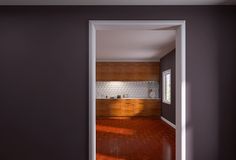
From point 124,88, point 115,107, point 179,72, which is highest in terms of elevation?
point 179,72

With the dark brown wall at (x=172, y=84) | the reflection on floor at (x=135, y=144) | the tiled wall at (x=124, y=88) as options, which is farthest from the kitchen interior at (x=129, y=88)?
the reflection on floor at (x=135, y=144)

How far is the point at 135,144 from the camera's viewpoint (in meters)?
5.64

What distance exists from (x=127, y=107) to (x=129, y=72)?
1.66 metres

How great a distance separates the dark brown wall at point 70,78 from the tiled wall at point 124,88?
7.97 m

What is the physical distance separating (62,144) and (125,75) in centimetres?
780

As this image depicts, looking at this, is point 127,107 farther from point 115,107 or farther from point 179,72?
point 179,72

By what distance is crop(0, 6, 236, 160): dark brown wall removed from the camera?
136 inches

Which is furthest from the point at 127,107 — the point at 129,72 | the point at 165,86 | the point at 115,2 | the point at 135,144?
the point at 115,2

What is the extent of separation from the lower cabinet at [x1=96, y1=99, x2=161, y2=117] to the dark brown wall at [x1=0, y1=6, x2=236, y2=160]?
289 inches

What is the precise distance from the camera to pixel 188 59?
3498 millimetres

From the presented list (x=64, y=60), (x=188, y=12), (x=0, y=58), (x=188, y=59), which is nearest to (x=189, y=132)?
(x=188, y=59)

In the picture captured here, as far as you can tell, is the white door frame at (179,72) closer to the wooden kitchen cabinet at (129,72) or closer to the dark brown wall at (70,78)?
the dark brown wall at (70,78)

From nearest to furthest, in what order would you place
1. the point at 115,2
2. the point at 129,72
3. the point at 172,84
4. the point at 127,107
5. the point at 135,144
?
the point at 115,2 → the point at 135,144 → the point at 172,84 → the point at 127,107 → the point at 129,72

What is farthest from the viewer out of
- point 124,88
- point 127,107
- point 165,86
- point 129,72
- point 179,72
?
point 124,88
